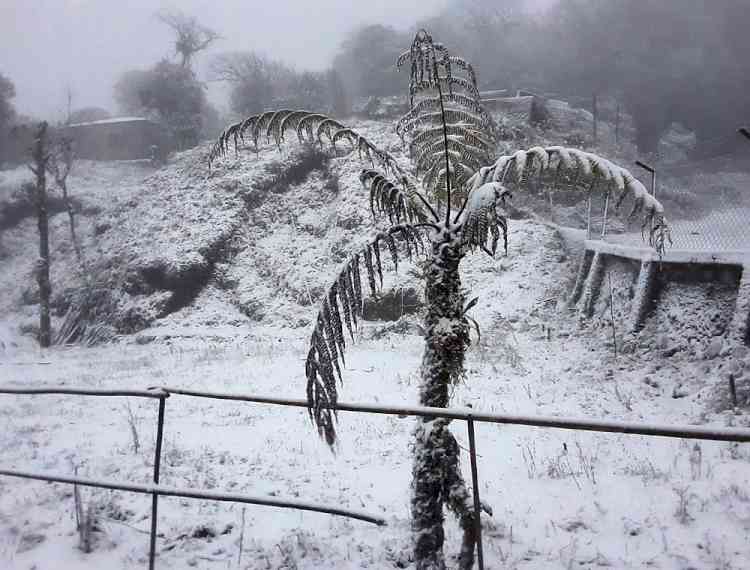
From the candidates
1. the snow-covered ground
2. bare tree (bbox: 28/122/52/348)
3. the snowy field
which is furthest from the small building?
the snowy field

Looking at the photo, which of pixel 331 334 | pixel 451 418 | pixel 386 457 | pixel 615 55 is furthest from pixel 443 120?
pixel 615 55

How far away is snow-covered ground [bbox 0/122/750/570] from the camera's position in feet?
12.6

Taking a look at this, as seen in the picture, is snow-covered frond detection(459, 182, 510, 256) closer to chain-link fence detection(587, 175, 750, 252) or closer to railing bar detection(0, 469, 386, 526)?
railing bar detection(0, 469, 386, 526)

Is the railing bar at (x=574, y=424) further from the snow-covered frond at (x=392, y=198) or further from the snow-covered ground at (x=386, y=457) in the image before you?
the snow-covered ground at (x=386, y=457)

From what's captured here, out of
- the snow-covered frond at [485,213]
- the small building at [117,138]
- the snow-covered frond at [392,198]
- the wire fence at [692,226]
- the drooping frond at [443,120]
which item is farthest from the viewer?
the small building at [117,138]

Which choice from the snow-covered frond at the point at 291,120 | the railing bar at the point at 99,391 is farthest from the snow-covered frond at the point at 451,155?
the railing bar at the point at 99,391

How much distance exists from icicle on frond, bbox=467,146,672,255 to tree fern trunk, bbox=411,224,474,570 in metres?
0.59

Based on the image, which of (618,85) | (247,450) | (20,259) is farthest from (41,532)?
(618,85)

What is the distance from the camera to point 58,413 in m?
8.11

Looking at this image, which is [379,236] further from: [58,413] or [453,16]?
[453,16]

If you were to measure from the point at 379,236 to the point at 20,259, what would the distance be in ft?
95.4

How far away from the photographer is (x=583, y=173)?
3.02 meters

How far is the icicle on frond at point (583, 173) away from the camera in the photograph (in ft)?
9.68

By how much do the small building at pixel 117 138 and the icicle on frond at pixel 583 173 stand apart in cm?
3327
